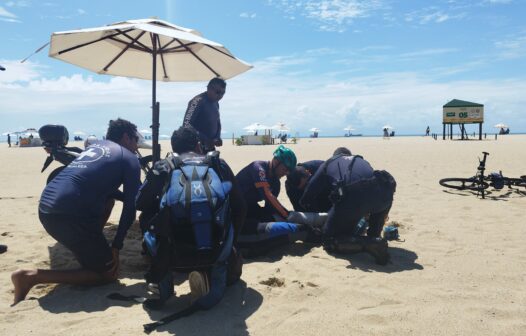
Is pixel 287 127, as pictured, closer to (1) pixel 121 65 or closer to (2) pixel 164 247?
(1) pixel 121 65

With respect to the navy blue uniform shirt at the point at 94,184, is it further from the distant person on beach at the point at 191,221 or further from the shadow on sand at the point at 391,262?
the shadow on sand at the point at 391,262

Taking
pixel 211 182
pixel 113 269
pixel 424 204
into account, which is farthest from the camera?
pixel 424 204

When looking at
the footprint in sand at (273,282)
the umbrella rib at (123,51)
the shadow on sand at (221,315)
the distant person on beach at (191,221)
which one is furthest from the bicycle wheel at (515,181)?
the umbrella rib at (123,51)

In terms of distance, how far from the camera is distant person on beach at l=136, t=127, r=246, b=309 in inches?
119

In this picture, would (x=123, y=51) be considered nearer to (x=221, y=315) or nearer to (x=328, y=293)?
(x=221, y=315)

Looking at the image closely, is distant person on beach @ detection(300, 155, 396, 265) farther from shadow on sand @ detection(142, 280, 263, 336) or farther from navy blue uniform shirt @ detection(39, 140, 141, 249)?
navy blue uniform shirt @ detection(39, 140, 141, 249)

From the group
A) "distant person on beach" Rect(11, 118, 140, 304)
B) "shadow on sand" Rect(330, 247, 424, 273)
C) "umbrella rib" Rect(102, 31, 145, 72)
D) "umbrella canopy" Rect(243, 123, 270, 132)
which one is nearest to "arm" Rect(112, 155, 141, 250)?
"distant person on beach" Rect(11, 118, 140, 304)

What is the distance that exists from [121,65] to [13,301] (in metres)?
4.42

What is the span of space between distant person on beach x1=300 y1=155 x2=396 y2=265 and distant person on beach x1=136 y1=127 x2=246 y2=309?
146 centimetres

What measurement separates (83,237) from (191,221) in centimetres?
121

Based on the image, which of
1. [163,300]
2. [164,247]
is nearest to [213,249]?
[164,247]

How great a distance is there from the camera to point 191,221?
2990mm

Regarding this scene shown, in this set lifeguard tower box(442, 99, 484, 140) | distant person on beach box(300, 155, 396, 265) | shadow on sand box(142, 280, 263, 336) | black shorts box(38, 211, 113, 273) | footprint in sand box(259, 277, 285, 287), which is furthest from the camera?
lifeguard tower box(442, 99, 484, 140)

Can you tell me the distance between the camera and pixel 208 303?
3.21 m
